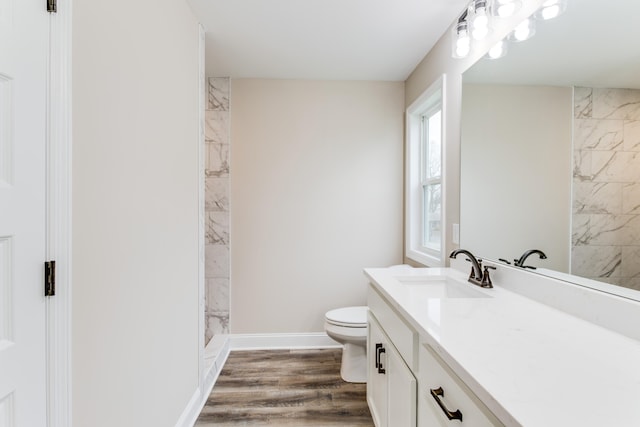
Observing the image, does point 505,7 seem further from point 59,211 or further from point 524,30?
point 59,211

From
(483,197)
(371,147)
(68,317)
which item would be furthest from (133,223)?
(371,147)

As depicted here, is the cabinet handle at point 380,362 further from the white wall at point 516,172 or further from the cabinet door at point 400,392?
the white wall at point 516,172

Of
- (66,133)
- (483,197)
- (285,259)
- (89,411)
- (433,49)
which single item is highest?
(433,49)

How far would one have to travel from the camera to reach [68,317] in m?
0.87

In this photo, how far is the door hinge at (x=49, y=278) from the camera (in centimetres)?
82

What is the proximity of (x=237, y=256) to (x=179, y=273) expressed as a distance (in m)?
1.10

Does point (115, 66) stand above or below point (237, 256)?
above

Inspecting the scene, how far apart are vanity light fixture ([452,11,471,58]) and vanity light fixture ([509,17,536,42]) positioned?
285 mm

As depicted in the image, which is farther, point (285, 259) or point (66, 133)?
point (285, 259)

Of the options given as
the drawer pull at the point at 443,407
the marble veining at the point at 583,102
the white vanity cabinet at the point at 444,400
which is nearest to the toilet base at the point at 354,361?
the white vanity cabinet at the point at 444,400

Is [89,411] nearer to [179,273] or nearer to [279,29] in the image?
[179,273]

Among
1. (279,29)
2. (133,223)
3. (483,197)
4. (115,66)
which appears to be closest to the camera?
(115,66)

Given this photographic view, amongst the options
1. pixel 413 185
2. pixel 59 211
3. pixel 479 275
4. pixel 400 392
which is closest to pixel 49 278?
pixel 59 211

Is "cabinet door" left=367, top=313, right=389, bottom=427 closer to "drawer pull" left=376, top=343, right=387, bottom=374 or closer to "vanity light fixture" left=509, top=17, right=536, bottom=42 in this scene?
"drawer pull" left=376, top=343, right=387, bottom=374
